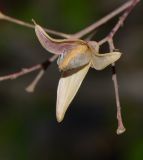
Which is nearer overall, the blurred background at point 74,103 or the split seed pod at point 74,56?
the split seed pod at point 74,56

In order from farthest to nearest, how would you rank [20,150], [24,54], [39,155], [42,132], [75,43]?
[24,54], [42,132], [39,155], [20,150], [75,43]

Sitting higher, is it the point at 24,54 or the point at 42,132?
the point at 24,54

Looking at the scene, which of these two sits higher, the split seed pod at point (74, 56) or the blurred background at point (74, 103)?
the blurred background at point (74, 103)

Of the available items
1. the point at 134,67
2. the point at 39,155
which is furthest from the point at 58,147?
the point at 134,67

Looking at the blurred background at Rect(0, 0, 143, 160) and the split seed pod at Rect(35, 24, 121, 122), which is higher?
the blurred background at Rect(0, 0, 143, 160)

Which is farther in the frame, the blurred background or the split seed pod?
the blurred background

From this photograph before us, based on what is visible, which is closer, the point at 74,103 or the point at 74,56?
the point at 74,56

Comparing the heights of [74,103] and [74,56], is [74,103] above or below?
above

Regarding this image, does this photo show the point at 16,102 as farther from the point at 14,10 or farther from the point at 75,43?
the point at 75,43
